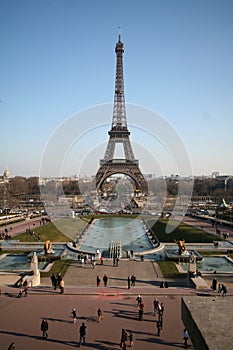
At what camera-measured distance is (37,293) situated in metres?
16.3

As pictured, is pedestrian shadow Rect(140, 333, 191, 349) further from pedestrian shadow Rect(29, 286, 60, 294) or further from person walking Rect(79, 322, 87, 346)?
pedestrian shadow Rect(29, 286, 60, 294)

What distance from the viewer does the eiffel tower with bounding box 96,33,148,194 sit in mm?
75500

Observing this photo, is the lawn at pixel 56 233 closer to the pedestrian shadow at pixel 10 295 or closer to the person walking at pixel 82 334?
the pedestrian shadow at pixel 10 295

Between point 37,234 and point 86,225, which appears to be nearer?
point 37,234

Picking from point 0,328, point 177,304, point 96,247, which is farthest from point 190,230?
point 0,328

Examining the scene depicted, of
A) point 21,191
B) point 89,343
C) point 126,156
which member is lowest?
point 89,343

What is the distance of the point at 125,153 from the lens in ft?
259

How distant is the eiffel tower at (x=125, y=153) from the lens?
75500 mm

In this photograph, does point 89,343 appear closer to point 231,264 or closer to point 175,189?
point 231,264

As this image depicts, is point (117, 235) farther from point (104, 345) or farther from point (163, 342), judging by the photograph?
point (104, 345)

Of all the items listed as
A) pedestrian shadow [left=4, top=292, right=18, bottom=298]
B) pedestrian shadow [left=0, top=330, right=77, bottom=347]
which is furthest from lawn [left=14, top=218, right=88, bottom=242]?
pedestrian shadow [left=0, top=330, right=77, bottom=347]

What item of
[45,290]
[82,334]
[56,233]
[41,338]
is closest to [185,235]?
[56,233]

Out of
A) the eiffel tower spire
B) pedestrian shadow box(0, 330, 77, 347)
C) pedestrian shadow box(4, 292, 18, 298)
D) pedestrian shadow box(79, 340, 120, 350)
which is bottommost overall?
pedestrian shadow box(79, 340, 120, 350)

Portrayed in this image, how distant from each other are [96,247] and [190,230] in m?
12.1
